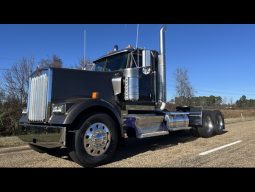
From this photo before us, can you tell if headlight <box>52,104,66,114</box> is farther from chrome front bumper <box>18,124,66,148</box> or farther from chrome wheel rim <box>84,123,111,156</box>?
chrome wheel rim <box>84,123,111,156</box>

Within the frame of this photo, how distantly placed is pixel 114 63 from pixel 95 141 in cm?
298

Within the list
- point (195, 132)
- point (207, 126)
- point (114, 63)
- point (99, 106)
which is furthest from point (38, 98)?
point (207, 126)

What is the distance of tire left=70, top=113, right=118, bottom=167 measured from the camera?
6133 millimetres

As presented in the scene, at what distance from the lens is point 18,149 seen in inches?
355

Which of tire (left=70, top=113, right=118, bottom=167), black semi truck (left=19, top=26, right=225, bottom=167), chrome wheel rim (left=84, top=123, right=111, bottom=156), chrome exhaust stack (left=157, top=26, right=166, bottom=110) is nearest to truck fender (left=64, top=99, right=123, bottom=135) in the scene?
black semi truck (left=19, top=26, right=225, bottom=167)

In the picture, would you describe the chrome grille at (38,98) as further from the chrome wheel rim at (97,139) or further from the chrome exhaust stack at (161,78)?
the chrome exhaust stack at (161,78)

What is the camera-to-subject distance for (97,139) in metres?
6.45

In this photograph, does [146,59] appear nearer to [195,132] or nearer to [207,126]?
[195,132]

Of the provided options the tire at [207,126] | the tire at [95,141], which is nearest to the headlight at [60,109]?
the tire at [95,141]

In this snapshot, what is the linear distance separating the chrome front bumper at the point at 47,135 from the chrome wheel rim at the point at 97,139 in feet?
1.68

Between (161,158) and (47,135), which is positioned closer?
(47,135)
